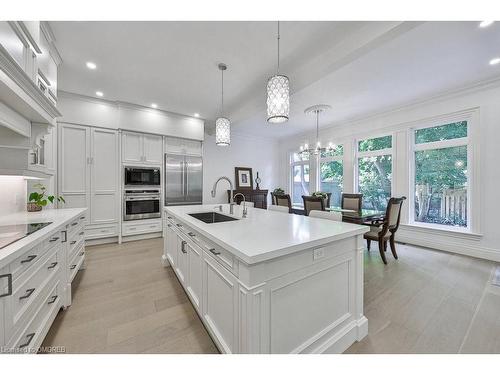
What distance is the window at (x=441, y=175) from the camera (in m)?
3.46

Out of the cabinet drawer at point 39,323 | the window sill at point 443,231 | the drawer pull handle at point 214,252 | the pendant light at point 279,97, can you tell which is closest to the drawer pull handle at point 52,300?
the cabinet drawer at point 39,323

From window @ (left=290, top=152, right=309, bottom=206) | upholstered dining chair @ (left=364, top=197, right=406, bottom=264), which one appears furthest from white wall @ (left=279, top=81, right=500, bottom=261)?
window @ (left=290, top=152, right=309, bottom=206)

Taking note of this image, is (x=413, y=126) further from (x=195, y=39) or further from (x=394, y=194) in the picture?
(x=195, y=39)

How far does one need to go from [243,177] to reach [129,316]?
4.74 m

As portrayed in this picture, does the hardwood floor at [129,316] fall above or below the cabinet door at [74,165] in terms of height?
below

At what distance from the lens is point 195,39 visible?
88.0 inches

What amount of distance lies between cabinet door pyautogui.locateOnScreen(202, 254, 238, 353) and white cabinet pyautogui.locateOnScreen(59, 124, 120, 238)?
11.3 ft

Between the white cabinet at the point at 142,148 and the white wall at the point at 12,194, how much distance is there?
1.72 meters

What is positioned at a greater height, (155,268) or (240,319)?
(240,319)

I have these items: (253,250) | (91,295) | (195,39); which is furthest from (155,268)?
(195,39)

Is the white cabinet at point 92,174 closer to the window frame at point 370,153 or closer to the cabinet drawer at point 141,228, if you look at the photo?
the cabinet drawer at point 141,228

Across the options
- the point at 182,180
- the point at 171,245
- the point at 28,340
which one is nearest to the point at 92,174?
the point at 182,180

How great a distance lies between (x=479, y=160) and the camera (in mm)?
3158

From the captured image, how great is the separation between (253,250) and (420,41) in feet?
9.56
